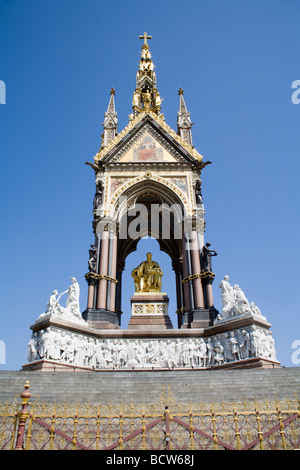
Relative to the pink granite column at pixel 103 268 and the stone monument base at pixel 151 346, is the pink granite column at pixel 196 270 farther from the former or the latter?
the pink granite column at pixel 103 268

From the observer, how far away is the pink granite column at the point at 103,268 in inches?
670

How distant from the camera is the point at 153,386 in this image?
32.2ft

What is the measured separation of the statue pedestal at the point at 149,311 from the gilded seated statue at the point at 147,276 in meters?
0.80

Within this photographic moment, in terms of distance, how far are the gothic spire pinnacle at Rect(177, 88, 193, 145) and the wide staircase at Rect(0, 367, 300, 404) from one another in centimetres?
1648

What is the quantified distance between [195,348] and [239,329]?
2.31 meters

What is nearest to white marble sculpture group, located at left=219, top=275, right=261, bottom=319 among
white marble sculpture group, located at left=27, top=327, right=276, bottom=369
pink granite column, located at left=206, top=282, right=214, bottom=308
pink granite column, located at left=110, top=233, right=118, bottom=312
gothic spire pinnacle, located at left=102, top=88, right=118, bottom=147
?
white marble sculpture group, located at left=27, top=327, right=276, bottom=369

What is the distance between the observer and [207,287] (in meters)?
17.4

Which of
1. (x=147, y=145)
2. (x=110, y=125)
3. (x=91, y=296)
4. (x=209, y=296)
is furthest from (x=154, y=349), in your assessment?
(x=110, y=125)

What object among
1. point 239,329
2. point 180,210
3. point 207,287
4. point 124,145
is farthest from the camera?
point 124,145

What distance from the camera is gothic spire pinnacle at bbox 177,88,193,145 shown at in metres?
23.6

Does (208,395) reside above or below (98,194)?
below

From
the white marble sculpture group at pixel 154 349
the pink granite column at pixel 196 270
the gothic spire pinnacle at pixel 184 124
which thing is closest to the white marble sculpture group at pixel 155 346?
the white marble sculpture group at pixel 154 349

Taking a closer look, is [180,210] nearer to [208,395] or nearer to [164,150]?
[164,150]
